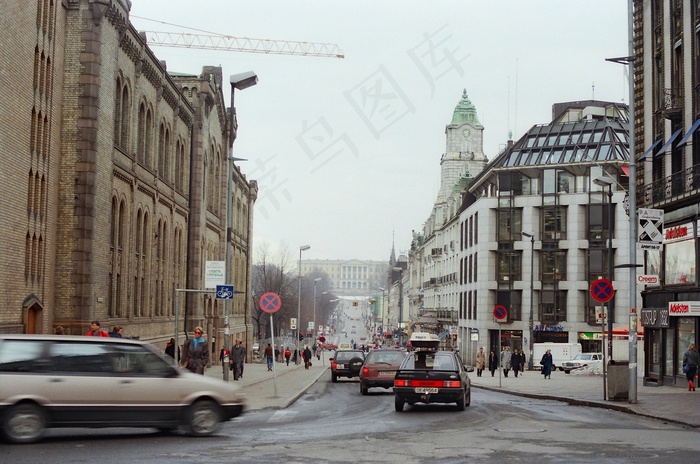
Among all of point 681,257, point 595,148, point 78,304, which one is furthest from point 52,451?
point 595,148

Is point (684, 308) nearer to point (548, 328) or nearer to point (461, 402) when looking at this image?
point (461, 402)

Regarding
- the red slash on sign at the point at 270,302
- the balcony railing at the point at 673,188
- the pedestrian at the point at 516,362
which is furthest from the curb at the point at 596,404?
the pedestrian at the point at 516,362

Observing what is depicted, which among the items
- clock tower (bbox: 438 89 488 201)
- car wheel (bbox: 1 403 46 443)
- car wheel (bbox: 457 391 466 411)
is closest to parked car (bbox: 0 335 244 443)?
car wheel (bbox: 1 403 46 443)

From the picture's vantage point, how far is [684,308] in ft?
105

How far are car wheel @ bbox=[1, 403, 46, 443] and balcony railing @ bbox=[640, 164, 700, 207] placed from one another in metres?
23.5

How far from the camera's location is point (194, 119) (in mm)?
54344

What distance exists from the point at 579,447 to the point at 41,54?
23.2 meters

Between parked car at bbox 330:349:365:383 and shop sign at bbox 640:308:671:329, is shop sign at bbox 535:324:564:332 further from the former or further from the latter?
shop sign at bbox 640:308:671:329

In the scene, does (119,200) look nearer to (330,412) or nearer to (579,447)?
(330,412)

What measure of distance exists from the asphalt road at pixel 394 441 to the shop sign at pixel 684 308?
1168 cm

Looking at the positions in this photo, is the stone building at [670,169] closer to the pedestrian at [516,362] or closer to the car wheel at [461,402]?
the pedestrian at [516,362]

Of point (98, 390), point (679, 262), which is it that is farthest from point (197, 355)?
point (679, 262)

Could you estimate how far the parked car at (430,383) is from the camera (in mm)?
20953

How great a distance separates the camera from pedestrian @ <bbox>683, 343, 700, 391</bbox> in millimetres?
29938
